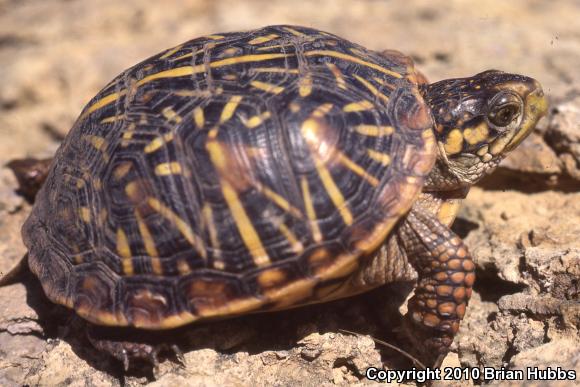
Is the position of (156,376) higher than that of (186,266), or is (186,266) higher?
(186,266)

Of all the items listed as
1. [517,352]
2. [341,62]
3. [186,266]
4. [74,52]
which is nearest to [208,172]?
[186,266]

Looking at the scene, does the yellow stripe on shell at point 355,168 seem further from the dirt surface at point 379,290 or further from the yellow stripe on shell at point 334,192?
the dirt surface at point 379,290

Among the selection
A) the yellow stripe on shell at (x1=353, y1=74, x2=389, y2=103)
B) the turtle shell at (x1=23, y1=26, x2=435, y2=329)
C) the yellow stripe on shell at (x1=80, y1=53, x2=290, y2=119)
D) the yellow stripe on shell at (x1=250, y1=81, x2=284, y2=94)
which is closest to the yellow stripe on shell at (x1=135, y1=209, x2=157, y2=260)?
the turtle shell at (x1=23, y1=26, x2=435, y2=329)

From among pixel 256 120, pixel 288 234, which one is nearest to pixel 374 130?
pixel 256 120

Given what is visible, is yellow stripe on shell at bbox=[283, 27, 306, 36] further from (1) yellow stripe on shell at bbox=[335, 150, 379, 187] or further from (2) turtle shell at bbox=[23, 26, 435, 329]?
(1) yellow stripe on shell at bbox=[335, 150, 379, 187]

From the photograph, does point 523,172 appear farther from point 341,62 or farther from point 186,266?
point 186,266

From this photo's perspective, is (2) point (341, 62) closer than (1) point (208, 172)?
No

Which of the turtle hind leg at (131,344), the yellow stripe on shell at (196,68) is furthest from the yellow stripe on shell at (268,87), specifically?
the turtle hind leg at (131,344)
